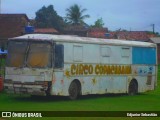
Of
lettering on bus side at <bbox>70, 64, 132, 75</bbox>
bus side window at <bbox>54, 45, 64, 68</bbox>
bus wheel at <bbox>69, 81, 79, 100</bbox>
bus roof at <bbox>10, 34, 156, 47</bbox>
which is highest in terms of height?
bus roof at <bbox>10, 34, 156, 47</bbox>

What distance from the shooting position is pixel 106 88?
68.5 ft

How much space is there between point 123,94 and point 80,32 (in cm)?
1430

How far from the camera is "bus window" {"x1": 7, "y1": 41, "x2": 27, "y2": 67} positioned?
720 inches

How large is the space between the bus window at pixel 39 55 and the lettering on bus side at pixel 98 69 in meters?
1.24

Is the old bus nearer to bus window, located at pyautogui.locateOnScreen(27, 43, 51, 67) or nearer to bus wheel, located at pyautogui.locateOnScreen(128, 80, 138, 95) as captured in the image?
bus window, located at pyautogui.locateOnScreen(27, 43, 51, 67)

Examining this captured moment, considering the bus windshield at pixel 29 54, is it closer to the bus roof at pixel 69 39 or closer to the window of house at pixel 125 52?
the bus roof at pixel 69 39

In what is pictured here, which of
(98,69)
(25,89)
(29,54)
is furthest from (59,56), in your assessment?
(98,69)

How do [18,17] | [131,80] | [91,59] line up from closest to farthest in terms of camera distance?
[91,59], [131,80], [18,17]

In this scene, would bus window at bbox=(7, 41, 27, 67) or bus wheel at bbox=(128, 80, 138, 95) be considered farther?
bus wheel at bbox=(128, 80, 138, 95)

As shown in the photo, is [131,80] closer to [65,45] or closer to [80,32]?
[65,45]

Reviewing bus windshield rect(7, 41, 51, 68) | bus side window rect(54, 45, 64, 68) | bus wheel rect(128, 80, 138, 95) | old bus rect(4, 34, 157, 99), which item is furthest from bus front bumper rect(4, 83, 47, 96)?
bus wheel rect(128, 80, 138, 95)

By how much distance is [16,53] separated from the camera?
60.1 feet

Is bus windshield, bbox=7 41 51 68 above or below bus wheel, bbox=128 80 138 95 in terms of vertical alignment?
above

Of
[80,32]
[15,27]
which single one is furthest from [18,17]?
[80,32]
